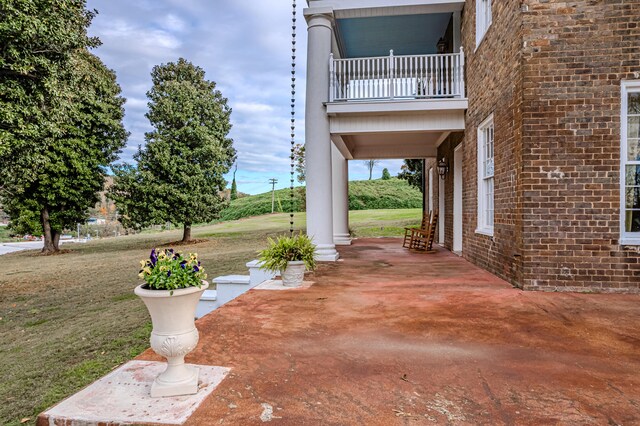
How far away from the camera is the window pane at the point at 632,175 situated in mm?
5188

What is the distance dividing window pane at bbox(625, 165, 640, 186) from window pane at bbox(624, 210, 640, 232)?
38 cm

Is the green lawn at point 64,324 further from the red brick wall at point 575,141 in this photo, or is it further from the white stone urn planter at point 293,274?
the red brick wall at point 575,141

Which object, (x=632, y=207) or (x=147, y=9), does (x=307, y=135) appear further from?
(x=147, y=9)

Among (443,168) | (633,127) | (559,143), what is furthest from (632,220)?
(443,168)

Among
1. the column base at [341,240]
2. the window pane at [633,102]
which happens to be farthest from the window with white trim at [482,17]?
the column base at [341,240]

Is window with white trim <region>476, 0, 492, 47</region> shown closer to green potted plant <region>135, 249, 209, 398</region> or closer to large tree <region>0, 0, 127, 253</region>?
green potted plant <region>135, 249, 209, 398</region>

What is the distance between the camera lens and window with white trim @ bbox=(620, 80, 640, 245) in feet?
16.9

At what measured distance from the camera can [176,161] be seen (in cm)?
1758

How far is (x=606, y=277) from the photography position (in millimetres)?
5180

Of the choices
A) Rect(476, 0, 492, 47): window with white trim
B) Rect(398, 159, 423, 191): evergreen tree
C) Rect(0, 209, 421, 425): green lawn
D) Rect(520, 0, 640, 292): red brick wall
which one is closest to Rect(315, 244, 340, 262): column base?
Rect(0, 209, 421, 425): green lawn

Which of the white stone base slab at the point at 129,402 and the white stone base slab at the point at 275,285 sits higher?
the white stone base slab at the point at 129,402

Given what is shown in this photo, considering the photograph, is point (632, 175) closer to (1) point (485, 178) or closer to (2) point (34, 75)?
(1) point (485, 178)

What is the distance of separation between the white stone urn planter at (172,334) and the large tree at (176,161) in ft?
51.4

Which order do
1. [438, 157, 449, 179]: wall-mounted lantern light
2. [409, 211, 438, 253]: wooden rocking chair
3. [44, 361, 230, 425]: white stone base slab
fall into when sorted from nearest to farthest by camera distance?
[44, 361, 230, 425]: white stone base slab → [409, 211, 438, 253]: wooden rocking chair → [438, 157, 449, 179]: wall-mounted lantern light
